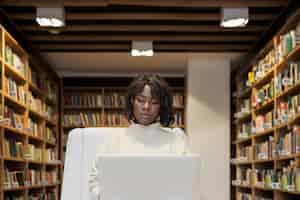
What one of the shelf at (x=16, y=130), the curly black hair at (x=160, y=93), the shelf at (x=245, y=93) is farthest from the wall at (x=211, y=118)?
the curly black hair at (x=160, y=93)

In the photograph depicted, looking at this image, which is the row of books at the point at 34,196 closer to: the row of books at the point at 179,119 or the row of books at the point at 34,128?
the row of books at the point at 34,128

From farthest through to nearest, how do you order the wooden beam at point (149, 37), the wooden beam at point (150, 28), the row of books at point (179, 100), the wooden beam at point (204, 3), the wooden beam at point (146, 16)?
the row of books at point (179, 100)
the wooden beam at point (149, 37)
the wooden beam at point (150, 28)
the wooden beam at point (146, 16)
the wooden beam at point (204, 3)

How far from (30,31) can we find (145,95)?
4.09 m

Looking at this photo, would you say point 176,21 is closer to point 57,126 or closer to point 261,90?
point 261,90

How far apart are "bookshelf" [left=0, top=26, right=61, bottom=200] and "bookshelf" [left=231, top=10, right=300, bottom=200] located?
2.63 m

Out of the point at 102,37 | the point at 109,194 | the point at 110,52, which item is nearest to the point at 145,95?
the point at 109,194

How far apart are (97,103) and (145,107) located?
20.9ft

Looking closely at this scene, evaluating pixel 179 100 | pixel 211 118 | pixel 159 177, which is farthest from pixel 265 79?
pixel 159 177

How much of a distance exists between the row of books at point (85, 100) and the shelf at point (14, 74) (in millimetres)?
2433

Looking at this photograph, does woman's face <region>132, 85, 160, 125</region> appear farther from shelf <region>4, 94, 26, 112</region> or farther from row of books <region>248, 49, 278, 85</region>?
row of books <region>248, 49, 278, 85</region>

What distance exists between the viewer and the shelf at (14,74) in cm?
520

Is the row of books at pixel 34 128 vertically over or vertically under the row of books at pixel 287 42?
under

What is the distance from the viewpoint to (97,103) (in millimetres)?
8359

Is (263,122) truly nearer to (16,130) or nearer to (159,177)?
(16,130)
